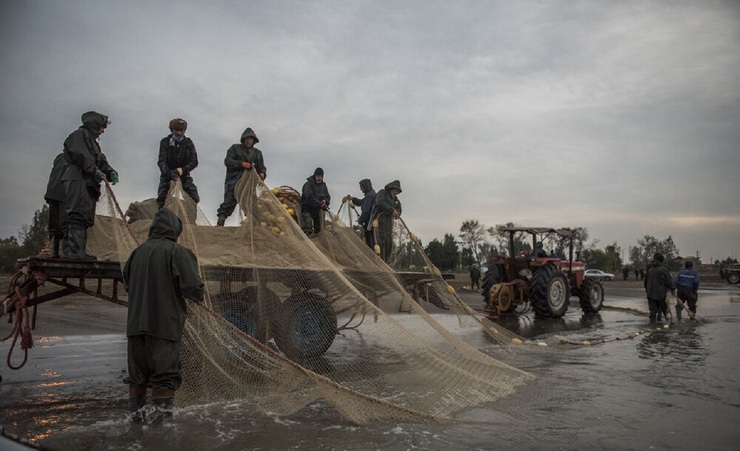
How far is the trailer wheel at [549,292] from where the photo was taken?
12656 millimetres

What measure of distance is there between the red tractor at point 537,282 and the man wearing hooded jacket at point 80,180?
31.2 ft

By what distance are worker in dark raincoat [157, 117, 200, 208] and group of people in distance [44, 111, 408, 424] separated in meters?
0.01

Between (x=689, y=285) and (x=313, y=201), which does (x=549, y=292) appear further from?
(x=313, y=201)

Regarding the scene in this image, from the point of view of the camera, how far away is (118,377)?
20.7 feet

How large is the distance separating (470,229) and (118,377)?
6527 cm

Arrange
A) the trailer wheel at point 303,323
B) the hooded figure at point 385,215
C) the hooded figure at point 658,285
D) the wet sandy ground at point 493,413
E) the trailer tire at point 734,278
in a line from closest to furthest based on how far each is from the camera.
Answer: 1. the wet sandy ground at point 493,413
2. the trailer wheel at point 303,323
3. the hooded figure at point 385,215
4. the hooded figure at point 658,285
5. the trailer tire at point 734,278

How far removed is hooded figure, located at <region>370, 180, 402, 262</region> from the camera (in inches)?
361

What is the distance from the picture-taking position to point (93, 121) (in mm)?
5844

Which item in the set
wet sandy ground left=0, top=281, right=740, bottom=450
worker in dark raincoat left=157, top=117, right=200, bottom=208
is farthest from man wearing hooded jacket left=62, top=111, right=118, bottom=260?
wet sandy ground left=0, top=281, right=740, bottom=450

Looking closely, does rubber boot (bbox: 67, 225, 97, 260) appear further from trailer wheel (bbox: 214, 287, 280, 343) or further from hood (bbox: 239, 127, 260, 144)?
hood (bbox: 239, 127, 260, 144)

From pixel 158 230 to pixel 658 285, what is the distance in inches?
438

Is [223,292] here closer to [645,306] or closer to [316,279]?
[316,279]

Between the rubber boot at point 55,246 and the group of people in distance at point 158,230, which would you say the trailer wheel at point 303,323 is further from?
the rubber boot at point 55,246

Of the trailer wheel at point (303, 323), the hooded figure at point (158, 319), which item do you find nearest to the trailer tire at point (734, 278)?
the trailer wheel at point (303, 323)
